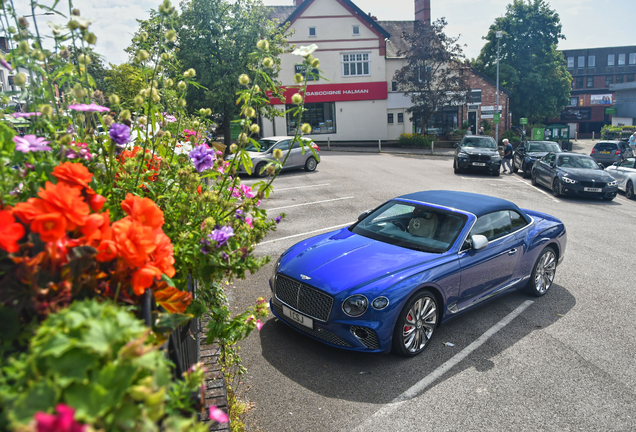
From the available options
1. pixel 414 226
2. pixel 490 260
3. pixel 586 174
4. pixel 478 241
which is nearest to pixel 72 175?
pixel 478 241

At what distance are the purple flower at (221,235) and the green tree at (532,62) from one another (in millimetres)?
50914

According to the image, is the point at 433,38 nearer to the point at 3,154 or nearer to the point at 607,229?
the point at 607,229

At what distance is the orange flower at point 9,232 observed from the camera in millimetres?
1373

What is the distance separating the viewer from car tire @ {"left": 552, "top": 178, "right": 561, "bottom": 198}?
17297 mm

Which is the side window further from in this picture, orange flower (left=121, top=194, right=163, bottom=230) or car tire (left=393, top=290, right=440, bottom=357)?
orange flower (left=121, top=194, right=163, bottom=230)

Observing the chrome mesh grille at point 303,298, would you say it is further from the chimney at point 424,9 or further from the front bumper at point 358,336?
the chimney at point 424,9

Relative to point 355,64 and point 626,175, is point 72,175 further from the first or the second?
point 355,64

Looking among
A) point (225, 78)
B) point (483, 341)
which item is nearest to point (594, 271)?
point (483, 341)

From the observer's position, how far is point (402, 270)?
5.43 metres

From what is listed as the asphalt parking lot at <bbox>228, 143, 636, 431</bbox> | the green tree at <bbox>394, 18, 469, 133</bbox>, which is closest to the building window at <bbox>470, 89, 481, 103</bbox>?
the green tree at <bbox>394, 18, 469, 133</bbox>

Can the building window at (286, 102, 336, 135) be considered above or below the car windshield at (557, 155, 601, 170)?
above

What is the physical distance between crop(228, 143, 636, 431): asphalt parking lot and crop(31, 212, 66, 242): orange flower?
10.4 feet

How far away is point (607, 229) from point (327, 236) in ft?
29.4

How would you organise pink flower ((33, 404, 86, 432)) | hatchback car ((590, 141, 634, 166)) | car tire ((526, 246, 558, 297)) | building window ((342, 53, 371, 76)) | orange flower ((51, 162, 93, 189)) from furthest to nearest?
1. building window ((342, 53, 371, 76))
2. hatchback car ((590, 141, 634, 166))
3. car tire ((526, 246, 558, 297))
4. orange flower ((51, 162, 93, 189))
5. pink flower ((33, 404, 86, 432))
